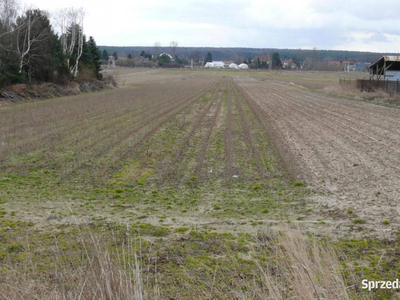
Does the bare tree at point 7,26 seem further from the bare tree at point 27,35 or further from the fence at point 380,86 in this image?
the fence at point 380,86

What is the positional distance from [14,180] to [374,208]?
27.9 ft

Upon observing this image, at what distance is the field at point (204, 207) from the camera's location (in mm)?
4648

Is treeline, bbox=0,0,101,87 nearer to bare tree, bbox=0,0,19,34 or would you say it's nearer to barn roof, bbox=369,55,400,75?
bare tree, bbox=0,0,19,34

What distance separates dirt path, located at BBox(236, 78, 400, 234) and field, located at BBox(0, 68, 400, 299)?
0.15ft

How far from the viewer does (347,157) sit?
43.4 feet

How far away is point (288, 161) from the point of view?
12859mm

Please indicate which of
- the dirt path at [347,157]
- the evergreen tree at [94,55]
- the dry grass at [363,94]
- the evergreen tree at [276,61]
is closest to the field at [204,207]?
the dirt path at [347,157]

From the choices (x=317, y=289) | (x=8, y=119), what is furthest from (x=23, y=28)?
(x=317, y=289)

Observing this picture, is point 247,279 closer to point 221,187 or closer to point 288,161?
point 221,187

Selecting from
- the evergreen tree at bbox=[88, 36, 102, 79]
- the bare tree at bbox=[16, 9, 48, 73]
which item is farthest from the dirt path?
the evergreen tree at bbox=[88, 36, 102, 79]

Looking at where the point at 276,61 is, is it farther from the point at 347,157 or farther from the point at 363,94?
the point at 347,157

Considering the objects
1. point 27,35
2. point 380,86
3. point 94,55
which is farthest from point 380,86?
point 94,55

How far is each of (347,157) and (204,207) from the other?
6234mm

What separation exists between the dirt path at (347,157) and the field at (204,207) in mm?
47
